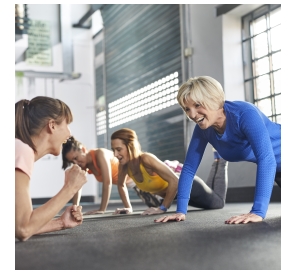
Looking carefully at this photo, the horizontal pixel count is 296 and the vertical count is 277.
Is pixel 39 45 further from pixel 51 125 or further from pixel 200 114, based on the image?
pixel 51 125

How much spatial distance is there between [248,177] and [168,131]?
4.46 feet

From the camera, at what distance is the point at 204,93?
1949 millimetres

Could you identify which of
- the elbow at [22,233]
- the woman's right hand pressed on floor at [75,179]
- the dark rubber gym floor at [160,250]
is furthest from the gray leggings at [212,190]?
the elbow at [22,233]

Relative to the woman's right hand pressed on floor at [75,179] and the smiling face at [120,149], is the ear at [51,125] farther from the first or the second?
the smiling face at [120,149]

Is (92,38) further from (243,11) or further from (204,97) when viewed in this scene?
(204,97)

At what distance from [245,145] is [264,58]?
2691mm

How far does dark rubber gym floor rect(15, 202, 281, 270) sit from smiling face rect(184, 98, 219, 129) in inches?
17.9

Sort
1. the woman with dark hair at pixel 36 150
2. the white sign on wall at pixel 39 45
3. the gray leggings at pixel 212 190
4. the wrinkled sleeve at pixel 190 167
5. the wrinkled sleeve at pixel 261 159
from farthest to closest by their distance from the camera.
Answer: the white sign on wall at pixel 39 45, the gray leggings at pixel 212 190, the wrinkled sleeve at pixel 190 167, the wrinkled sleeve at pixel 261 159, the woman with dark hair at pixel 36 150

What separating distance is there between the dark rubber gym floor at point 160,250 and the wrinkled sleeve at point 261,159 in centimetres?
9

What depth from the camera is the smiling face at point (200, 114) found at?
197 cm

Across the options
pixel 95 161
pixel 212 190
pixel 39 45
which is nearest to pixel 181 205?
pixel 212 190

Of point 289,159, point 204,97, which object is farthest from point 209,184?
point 289,159

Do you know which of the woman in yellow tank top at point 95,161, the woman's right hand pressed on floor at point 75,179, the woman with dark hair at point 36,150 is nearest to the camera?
the woman with dark hair at point 36,150

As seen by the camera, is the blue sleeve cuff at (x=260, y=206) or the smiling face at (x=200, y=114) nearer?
the blue sleeve cuff at (x=260, y=206)
